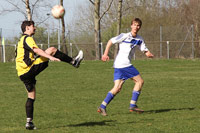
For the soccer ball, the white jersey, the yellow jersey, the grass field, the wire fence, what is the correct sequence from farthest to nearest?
the wire fence, the soccer ball, the white jersey, the grass field, the yellow jersey

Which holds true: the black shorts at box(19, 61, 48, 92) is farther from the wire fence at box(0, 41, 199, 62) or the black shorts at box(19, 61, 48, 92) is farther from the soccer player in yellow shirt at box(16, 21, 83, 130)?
the wire fence at box(0, 41, 199, 62)

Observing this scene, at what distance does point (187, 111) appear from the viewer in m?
9.66

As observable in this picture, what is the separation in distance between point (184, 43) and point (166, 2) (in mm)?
10244

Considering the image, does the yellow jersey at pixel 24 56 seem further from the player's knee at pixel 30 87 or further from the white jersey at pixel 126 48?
the white jersey at pixel 126 48

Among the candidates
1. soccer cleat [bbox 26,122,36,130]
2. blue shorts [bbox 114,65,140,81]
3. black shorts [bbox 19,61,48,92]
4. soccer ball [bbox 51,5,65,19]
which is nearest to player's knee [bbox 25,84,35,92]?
black shorts [bbox 19,61,48,92]

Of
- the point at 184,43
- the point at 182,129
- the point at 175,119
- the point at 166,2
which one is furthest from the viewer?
the point at 166,2

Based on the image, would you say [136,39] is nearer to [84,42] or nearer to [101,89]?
[101,89]

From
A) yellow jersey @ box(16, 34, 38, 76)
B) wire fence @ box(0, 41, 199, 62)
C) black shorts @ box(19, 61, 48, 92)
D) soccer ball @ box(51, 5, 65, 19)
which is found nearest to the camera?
yellow jersey @ box(16, 34, 38, 76)

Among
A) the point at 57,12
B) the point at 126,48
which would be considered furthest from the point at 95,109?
the point at 57,12

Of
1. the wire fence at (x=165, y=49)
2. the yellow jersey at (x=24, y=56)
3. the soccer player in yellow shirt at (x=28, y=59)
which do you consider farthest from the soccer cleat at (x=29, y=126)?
the wire fence at (x=165, y=49)

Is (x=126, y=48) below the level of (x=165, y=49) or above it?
above

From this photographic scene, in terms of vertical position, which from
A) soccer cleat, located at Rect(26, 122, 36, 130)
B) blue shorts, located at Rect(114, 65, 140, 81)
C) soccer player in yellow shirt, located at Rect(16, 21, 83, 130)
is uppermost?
soccer player in yellow shirt, located at Rect(16, 21, 83, 130)

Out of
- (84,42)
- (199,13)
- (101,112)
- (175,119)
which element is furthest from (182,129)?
(199,13)

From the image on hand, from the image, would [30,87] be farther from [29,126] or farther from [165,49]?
[165,49]
